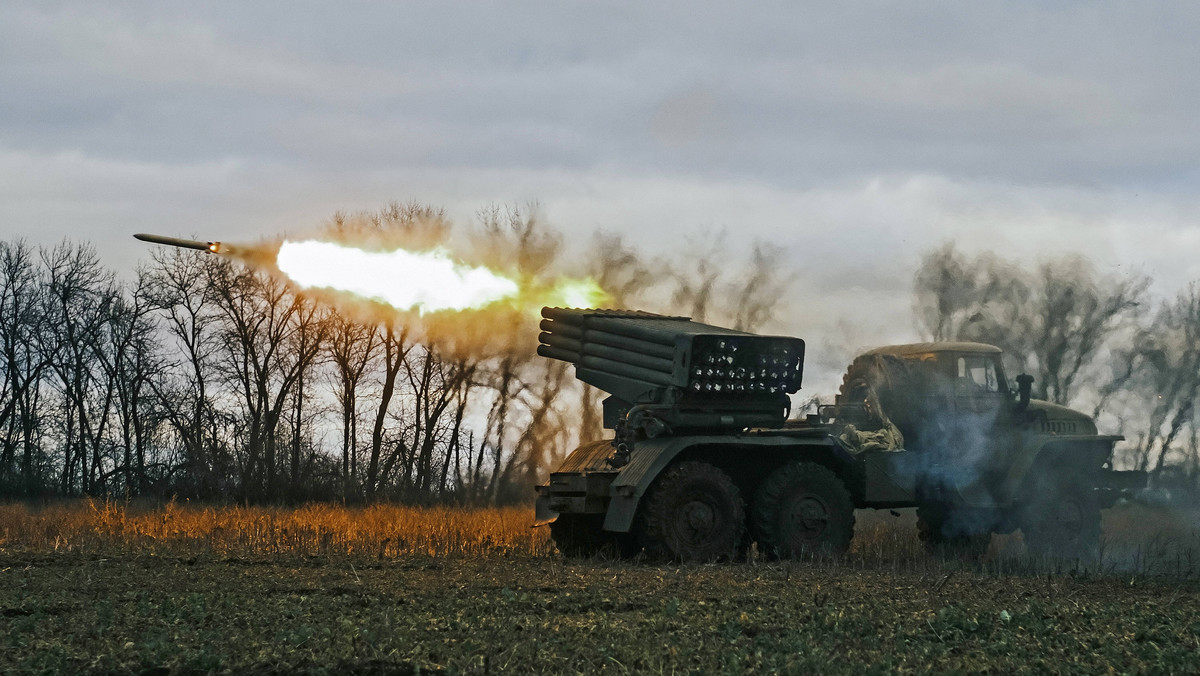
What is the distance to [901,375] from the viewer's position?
64.1 feet

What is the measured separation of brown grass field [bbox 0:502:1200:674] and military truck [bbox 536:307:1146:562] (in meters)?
0.76

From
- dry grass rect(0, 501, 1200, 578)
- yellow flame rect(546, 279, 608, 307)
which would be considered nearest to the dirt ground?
dry grass rect(0, 501, 1200, 578)

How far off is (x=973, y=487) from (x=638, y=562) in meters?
5.71

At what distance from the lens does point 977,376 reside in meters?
19.8

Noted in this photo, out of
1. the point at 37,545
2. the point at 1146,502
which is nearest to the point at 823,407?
the point at 1146,502

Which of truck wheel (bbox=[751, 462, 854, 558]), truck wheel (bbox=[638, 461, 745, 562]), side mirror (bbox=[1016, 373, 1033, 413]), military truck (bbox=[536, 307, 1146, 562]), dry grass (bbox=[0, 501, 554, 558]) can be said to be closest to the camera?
truck wheel (bbox=[638, 461, 745, 562])

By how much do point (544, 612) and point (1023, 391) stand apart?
10.8 meters

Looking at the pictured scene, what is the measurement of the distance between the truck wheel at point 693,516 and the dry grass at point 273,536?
2568 millimetres

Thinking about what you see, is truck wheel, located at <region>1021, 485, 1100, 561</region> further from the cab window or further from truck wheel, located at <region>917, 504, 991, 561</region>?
the cab window

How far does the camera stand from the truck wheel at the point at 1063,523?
19.5 m

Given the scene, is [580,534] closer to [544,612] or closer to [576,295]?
[576,295]

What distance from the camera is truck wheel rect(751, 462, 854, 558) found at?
57.1 feet

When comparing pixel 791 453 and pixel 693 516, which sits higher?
pixel 791 453

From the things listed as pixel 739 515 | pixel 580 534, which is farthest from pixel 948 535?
pixel 580 534
